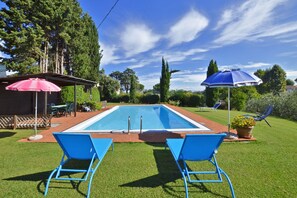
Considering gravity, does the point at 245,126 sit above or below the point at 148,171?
above

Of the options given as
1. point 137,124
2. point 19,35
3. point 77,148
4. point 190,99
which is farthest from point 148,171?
point 190,99

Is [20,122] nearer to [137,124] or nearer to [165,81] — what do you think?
[137,124]

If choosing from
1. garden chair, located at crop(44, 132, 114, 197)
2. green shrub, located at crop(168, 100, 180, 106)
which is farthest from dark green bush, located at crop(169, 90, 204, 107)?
garden chair, located at crop(44, 132, 114, 197)

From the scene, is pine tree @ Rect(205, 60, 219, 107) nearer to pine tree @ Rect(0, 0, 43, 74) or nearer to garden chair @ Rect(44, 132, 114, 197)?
pine tree @ Rect(0, 0, 43, 74)

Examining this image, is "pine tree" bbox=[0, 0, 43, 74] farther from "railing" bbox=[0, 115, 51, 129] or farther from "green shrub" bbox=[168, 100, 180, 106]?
"green shrub" bbox=[168, 100, 180, 106]

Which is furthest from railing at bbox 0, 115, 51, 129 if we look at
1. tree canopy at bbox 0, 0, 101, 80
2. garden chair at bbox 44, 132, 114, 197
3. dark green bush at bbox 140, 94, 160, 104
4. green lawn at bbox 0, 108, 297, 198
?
dark green bush at bbox 140, 94, 160, 104

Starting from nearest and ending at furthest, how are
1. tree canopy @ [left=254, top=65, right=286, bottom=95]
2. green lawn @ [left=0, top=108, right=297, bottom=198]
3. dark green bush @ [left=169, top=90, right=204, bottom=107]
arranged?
green lawn @ [left=0, top=108, right=297, bottom=198], dark green bush @ [left=169, top=90, right=204, bottom=107], tree canopy @ [left=254, top=65, right=286, bottom=95]

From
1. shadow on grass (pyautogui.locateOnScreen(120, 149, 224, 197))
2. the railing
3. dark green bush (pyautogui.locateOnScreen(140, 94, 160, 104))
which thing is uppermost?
dark green bush (pyautogui.locateOnScreen(140, 94, 160, 104))

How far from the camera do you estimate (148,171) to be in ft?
12.6

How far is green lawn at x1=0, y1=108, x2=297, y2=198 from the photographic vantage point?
3.02 meters

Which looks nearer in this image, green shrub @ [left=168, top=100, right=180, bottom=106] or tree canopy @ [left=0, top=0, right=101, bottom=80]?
tree canopy @ [left=0, top=0, right=101, bottom=80]

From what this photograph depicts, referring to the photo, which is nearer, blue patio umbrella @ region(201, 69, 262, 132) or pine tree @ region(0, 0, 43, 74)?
blue patio umbrella @ region(201, 69, 262, 132)

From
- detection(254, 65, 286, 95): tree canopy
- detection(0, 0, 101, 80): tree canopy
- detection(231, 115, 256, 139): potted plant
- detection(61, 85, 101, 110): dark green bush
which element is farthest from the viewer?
detection(254, 65, 286, 95): tree canopy

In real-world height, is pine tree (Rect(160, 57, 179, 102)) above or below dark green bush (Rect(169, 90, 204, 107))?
above
